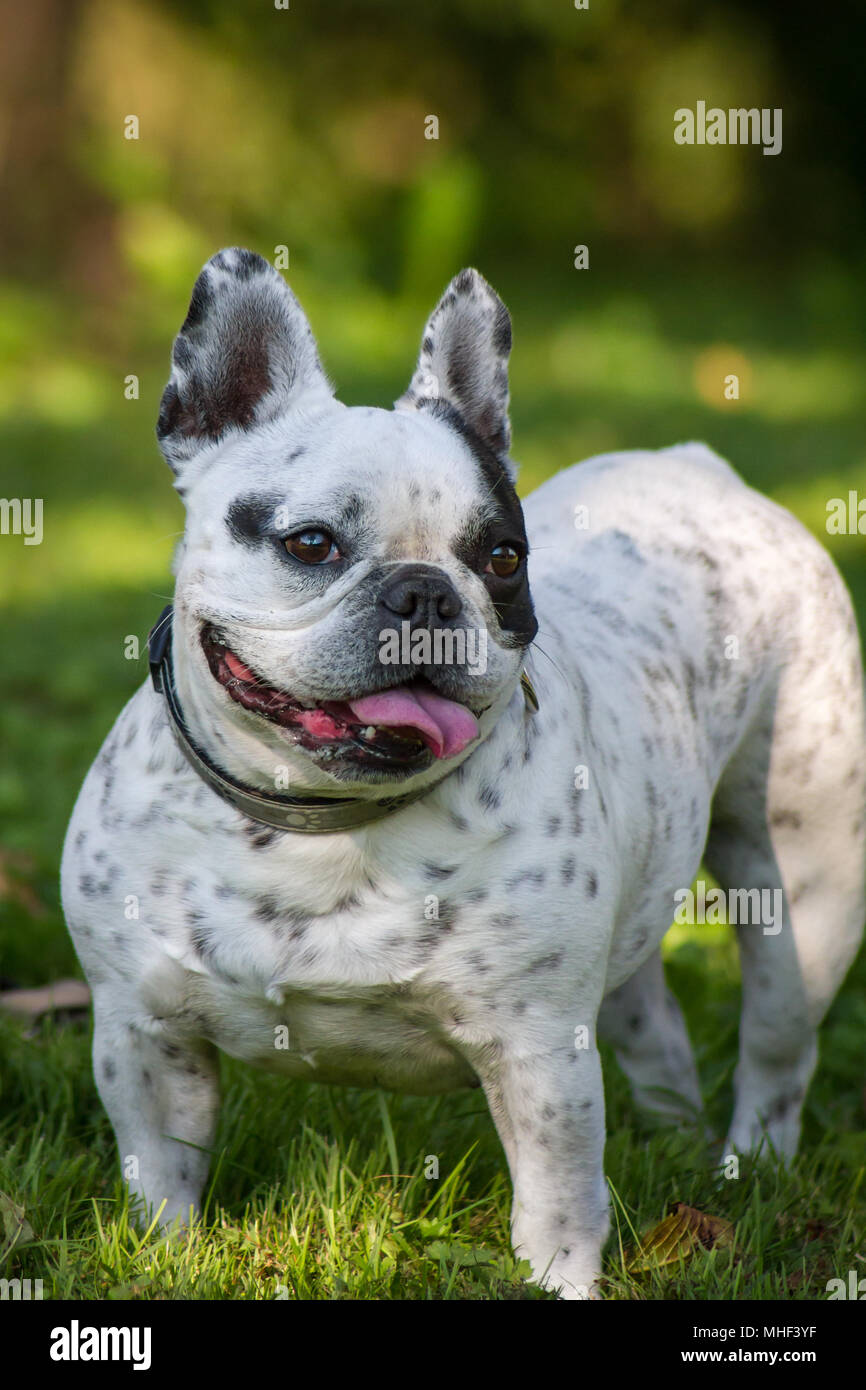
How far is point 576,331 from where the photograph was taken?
579 inches

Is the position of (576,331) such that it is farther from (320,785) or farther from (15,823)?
(320,785)

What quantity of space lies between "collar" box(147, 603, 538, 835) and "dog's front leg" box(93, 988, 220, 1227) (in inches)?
21.2

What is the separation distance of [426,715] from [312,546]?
39 cm

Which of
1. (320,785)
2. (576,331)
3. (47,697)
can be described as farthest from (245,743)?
(576,331)

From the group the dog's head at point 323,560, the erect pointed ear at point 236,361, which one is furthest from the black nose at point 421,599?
the erect pointed ear at point 236,361

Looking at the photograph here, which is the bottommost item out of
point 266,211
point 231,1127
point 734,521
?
point 231,1127

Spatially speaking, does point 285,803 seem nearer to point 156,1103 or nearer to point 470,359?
point 156,1103

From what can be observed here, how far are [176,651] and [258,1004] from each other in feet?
2.33

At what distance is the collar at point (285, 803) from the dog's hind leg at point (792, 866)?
59.6 inches

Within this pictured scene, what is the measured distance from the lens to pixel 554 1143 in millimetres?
3234

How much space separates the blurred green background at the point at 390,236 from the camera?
919cm

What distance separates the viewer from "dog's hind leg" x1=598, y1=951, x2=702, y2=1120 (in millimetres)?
4547

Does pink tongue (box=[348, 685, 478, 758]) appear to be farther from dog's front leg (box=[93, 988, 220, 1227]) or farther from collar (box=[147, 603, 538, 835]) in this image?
dog's front leg (box=[93, 988, 220, 1227])

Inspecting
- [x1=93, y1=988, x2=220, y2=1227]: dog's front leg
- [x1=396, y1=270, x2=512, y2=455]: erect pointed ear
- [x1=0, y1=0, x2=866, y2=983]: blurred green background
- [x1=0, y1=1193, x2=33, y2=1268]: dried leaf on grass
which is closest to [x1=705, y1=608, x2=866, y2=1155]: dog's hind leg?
[x1=396, y1=270, x2=512, y2=455]: erect pointed ear
